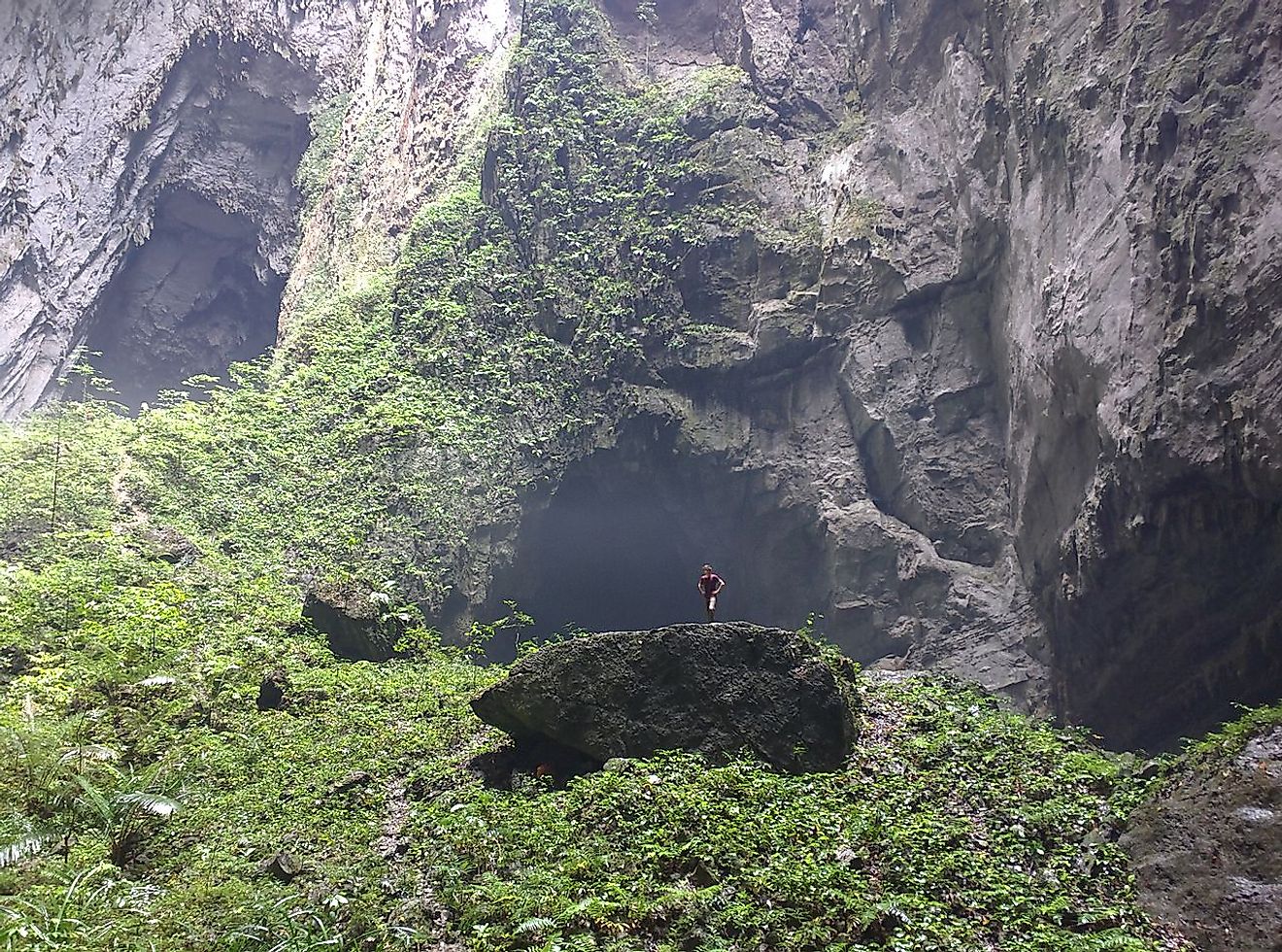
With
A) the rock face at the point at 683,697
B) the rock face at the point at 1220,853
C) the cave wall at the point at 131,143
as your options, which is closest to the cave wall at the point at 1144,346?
the rock face at the point at 1220,853

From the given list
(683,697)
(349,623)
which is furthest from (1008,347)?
(349,623)

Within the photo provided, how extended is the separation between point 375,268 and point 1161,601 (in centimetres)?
1753

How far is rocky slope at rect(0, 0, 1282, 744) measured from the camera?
8.77 m

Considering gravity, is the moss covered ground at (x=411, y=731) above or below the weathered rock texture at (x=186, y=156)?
below

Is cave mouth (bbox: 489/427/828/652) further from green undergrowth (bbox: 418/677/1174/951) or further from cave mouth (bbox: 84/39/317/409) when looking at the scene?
cave mouth (bbox: 84/39/317/409)

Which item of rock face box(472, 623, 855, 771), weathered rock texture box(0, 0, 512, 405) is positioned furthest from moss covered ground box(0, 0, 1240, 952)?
weathered rock texture box(0, 0, 512, 405)

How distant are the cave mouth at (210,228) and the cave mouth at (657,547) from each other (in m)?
14.8

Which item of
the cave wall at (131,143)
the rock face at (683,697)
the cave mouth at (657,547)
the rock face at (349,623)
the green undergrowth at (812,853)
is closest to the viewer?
the green undergrowth at (812,853)

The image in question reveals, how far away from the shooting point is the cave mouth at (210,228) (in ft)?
73.2

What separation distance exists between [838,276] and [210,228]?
65.6 ft

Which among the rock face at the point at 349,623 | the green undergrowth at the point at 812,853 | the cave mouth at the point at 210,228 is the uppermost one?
the cave mouth at the point at 210,228

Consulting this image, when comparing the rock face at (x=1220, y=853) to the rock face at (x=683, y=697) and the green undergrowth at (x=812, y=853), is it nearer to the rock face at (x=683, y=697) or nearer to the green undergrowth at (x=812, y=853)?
the green undergrowth at (x=812, y=853)

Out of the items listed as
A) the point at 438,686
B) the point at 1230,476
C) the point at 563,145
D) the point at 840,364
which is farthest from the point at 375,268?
the point at 1230,476

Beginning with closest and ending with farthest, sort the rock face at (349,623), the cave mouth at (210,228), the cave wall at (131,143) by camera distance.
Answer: the rock face at (349,623) → the cave wall at (131,143) → the cave mouth at (210,228)
